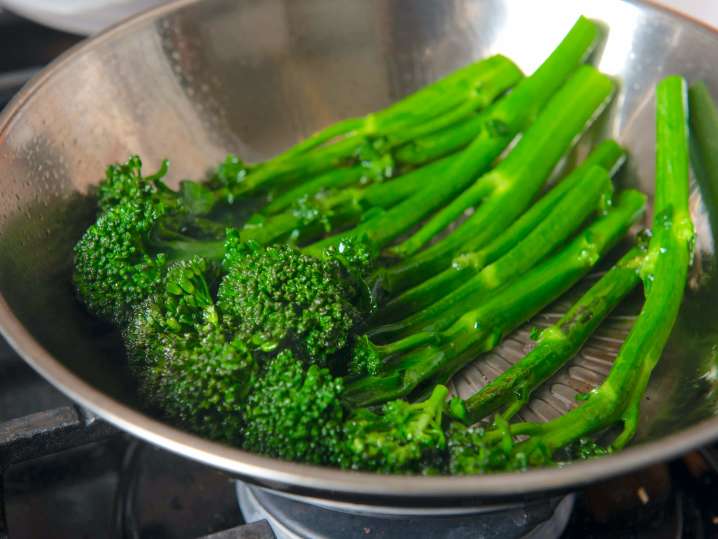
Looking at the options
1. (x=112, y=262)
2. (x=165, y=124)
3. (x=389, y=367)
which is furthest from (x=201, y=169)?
(x=389, y=367)

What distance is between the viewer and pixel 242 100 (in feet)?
4.32

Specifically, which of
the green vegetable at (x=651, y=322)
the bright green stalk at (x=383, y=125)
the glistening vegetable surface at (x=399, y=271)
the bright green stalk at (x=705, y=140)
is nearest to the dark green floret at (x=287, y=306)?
the glistening vegetable surface at (x=399, y=271)

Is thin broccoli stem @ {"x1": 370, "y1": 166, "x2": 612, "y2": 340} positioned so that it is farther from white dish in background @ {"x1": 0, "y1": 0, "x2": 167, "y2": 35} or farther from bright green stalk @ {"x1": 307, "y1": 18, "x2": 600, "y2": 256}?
white dish in background @ {"x1": 0, "y1": 0, "x2": 167, "y2": 35}

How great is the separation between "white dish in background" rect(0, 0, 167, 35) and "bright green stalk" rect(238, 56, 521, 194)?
419 millimetres

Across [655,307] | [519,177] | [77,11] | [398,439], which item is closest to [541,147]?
[519,177]

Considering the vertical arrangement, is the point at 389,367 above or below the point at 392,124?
below

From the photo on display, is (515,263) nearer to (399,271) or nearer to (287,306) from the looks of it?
(399,271)

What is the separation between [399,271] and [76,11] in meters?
0.81

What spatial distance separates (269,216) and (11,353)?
0.45m

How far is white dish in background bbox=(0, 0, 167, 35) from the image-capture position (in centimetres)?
136

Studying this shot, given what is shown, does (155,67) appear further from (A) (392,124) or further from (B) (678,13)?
(B) (678,13)

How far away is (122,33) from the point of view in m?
1.18

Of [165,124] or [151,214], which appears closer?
[151,214]

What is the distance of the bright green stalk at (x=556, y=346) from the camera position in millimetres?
897
